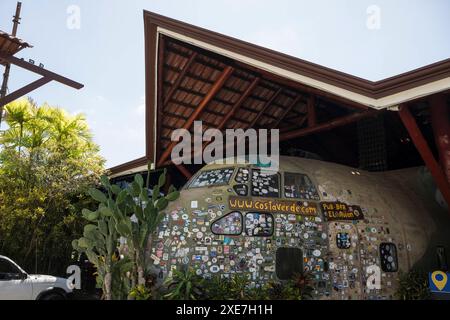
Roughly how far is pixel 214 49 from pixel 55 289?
8.88m

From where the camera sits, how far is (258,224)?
962 centimetres

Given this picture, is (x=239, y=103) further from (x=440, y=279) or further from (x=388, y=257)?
(x=440, y=279)

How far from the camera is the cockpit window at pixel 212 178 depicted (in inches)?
406

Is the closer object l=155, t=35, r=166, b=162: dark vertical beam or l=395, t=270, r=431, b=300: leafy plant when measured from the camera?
l=395, t=270, r=431, b=300: leafy plant

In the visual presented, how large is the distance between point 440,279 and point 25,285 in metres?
11.2

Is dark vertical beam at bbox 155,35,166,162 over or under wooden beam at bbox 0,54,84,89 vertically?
under

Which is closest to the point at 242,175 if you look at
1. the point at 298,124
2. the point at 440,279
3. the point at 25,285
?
the point at 440,279

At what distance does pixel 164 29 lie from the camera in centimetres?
1334

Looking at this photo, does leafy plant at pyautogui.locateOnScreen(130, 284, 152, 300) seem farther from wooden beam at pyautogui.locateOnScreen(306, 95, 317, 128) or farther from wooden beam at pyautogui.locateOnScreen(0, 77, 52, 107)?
wooden beam at pyautogui.locateOnScreen(0, 77, 52, 107)

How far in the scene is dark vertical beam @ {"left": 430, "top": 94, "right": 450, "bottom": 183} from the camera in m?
10.8

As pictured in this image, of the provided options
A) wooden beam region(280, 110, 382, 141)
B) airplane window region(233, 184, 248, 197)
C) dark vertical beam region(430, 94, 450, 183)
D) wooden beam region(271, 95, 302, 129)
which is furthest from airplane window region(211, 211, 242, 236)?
wooden beam region(271, 95, 302, 129)

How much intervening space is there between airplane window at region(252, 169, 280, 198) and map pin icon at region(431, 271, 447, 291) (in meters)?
4.50

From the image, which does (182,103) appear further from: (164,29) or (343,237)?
(343,237)

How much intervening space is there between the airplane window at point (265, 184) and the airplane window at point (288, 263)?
146 cm
